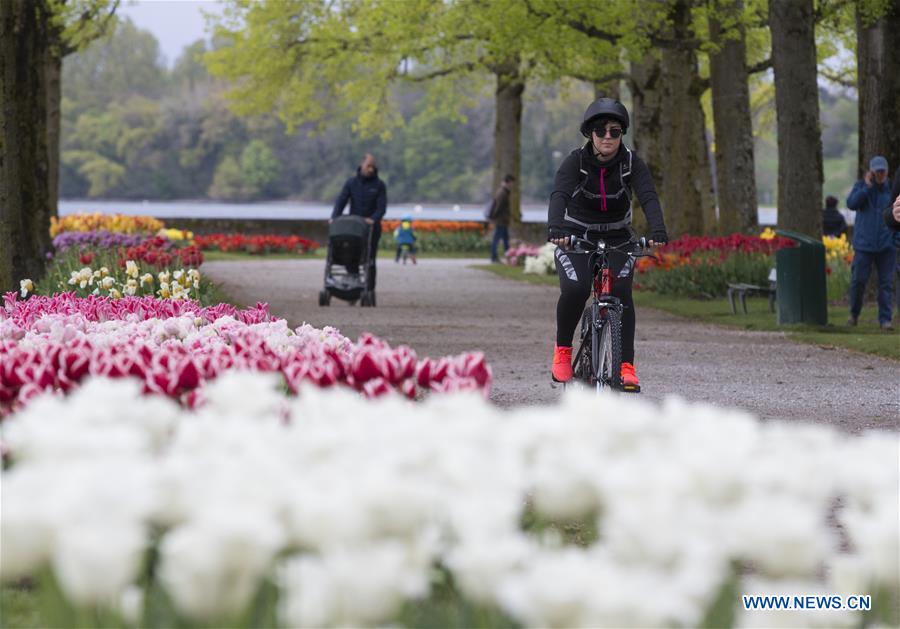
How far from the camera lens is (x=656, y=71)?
28.9 meters

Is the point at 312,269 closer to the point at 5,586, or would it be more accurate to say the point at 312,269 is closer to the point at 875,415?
the point at 875,415

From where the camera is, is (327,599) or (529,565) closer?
(327,599)

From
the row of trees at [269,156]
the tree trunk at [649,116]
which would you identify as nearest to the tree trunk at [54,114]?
the tree trunk at [649,116]

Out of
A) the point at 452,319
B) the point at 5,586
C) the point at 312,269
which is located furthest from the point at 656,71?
the point at 5,586

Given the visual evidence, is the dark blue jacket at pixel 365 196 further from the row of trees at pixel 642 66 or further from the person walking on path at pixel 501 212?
the person walking on path at pixel 501 212

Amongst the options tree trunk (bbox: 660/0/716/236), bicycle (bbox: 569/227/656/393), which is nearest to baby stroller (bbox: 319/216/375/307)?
tree trunk (bbox: 660/0/716/236)

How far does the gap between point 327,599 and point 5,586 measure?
2.50m

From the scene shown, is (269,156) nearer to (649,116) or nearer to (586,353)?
(649,116)

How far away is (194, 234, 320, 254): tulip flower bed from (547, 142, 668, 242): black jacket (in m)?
32.2

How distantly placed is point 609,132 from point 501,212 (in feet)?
88.8

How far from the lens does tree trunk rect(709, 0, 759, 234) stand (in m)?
25.0

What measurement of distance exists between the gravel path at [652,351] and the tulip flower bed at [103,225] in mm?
2978

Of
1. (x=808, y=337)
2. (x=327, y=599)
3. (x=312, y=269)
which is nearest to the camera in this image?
(x=327, y=599)

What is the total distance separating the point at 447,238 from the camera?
46.3 metres
